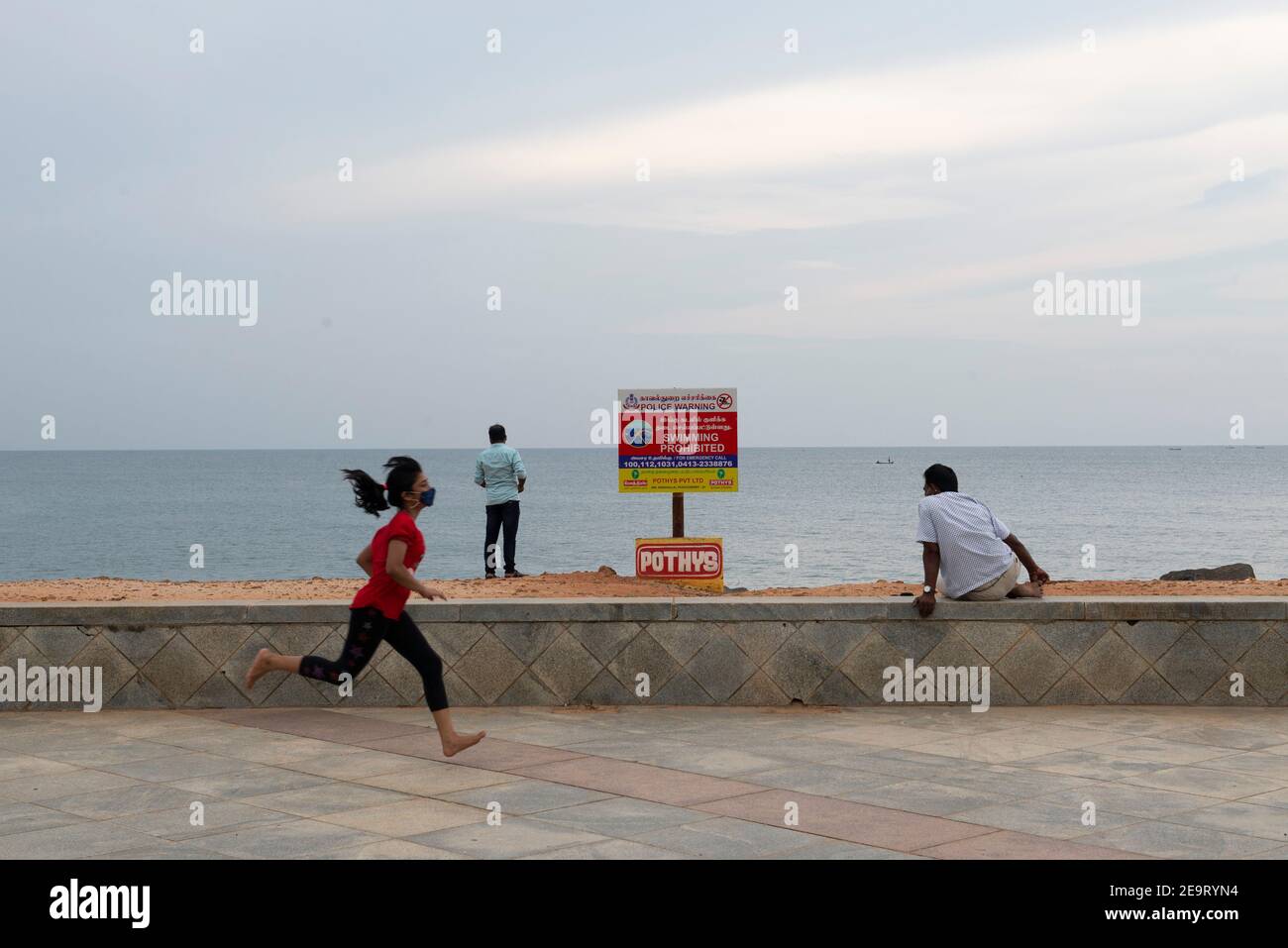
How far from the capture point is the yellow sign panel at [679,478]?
51.8 feet

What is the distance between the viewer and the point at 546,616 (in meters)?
9.32

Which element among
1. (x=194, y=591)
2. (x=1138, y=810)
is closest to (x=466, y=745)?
(x=1138, y=810)

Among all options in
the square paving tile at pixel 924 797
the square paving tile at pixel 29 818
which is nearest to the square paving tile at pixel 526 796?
the square paving tile at pixel 924 797

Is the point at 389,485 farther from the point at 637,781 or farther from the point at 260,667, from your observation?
the point at 637,781

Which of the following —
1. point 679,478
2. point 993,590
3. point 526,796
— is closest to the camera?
point 526,796

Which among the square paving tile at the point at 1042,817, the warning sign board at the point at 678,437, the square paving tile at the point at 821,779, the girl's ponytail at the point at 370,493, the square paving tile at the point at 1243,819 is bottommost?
the square paving tile at the point at 1243,819

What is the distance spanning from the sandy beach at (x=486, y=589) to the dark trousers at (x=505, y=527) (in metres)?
0.55

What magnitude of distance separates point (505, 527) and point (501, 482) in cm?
70

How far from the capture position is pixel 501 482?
54.8ft

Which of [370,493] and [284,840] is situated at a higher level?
[370,493]

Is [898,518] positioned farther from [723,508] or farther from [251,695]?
[251,695]

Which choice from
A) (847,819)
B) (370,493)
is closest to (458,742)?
(370,493)

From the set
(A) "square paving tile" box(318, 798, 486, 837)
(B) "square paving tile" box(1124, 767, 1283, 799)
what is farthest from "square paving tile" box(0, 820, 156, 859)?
(B) "square paving tile" box(1124, 767, 1283, 799)
